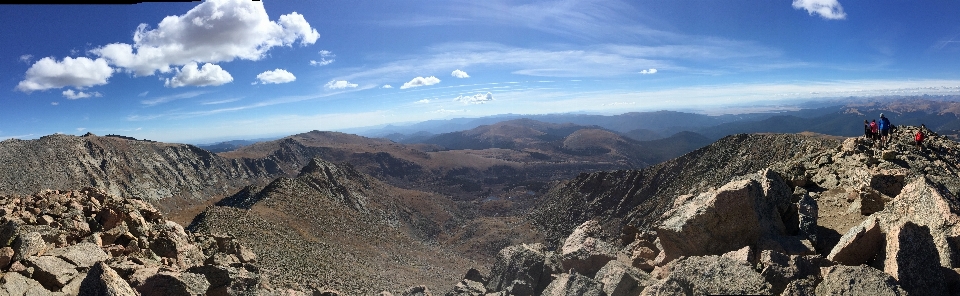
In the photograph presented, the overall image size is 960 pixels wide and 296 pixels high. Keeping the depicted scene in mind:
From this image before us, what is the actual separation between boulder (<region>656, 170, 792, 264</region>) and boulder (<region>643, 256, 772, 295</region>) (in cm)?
344

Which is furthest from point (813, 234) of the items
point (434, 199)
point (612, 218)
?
point (434, 199)

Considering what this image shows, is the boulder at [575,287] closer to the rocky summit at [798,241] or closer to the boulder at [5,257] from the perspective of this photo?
the rocky summit at [798,241]

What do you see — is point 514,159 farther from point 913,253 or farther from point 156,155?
point 913,253

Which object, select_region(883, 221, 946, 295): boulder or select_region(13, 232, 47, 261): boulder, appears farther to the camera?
select_region(13, 232, 47, 261): boulder

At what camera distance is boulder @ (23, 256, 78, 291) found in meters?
13.3

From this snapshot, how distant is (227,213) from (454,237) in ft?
111

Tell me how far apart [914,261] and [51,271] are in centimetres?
2202

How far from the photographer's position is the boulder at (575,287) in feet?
42.7

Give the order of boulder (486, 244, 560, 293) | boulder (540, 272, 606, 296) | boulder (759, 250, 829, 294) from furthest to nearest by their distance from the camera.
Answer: boulder (486, 244, 560, 293) < boulder (540, 272, 606, 296) < boulder (759, 250, 829, 294)

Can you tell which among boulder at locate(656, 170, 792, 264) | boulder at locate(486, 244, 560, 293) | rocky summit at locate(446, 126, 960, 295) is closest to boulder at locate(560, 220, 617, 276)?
rocky summit at locate(446, 126, 960, 295)

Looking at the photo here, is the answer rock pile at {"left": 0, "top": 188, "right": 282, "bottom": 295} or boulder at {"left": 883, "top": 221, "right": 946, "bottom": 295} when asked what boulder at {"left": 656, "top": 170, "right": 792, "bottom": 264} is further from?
rock pile at {"left": 0, "top": 188, "right": 282, "bottom": 295}

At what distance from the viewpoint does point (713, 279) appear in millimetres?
8062

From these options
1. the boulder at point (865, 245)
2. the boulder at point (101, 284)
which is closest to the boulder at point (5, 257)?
the boulder at point (101, 284)

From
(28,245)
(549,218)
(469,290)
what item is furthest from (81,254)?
(549,218)
